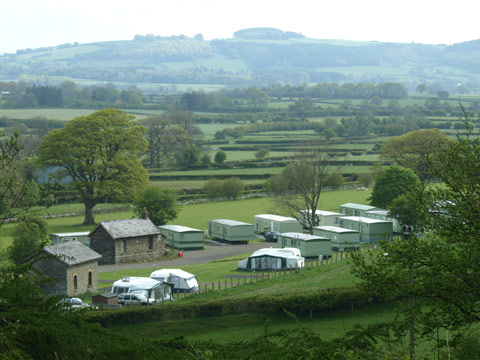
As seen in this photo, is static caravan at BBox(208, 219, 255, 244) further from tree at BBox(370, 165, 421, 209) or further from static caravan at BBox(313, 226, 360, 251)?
tree at BBox(370, 165, 421, 209)

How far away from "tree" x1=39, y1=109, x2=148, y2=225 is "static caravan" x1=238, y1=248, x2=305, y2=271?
65.2 feet

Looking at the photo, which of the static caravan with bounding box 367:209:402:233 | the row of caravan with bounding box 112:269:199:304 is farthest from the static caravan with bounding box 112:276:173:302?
the static caravan with bounding box 367:209:402:233

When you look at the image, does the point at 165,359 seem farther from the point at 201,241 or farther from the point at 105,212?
the point at 105,212

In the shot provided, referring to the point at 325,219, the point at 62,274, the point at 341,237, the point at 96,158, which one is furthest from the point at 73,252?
the point at 325,219

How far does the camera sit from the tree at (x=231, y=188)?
77.5m

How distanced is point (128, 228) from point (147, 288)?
15298 millimetres

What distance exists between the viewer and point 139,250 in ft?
167

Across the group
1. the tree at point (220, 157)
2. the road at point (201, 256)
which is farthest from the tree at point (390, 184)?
the tree at point (220, 157)

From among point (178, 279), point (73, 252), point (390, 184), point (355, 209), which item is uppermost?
point (390, 184)

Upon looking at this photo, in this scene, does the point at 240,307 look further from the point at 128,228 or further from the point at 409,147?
the point at 409,147

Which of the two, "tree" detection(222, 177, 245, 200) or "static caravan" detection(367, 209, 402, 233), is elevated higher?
"static caravan" detection(367, 209, 402, 233)

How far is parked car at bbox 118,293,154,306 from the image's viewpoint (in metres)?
35.2

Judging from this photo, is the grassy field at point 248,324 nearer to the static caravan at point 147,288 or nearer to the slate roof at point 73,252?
the static caravan at point 147,288

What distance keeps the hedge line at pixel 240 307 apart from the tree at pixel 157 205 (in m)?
28.5
